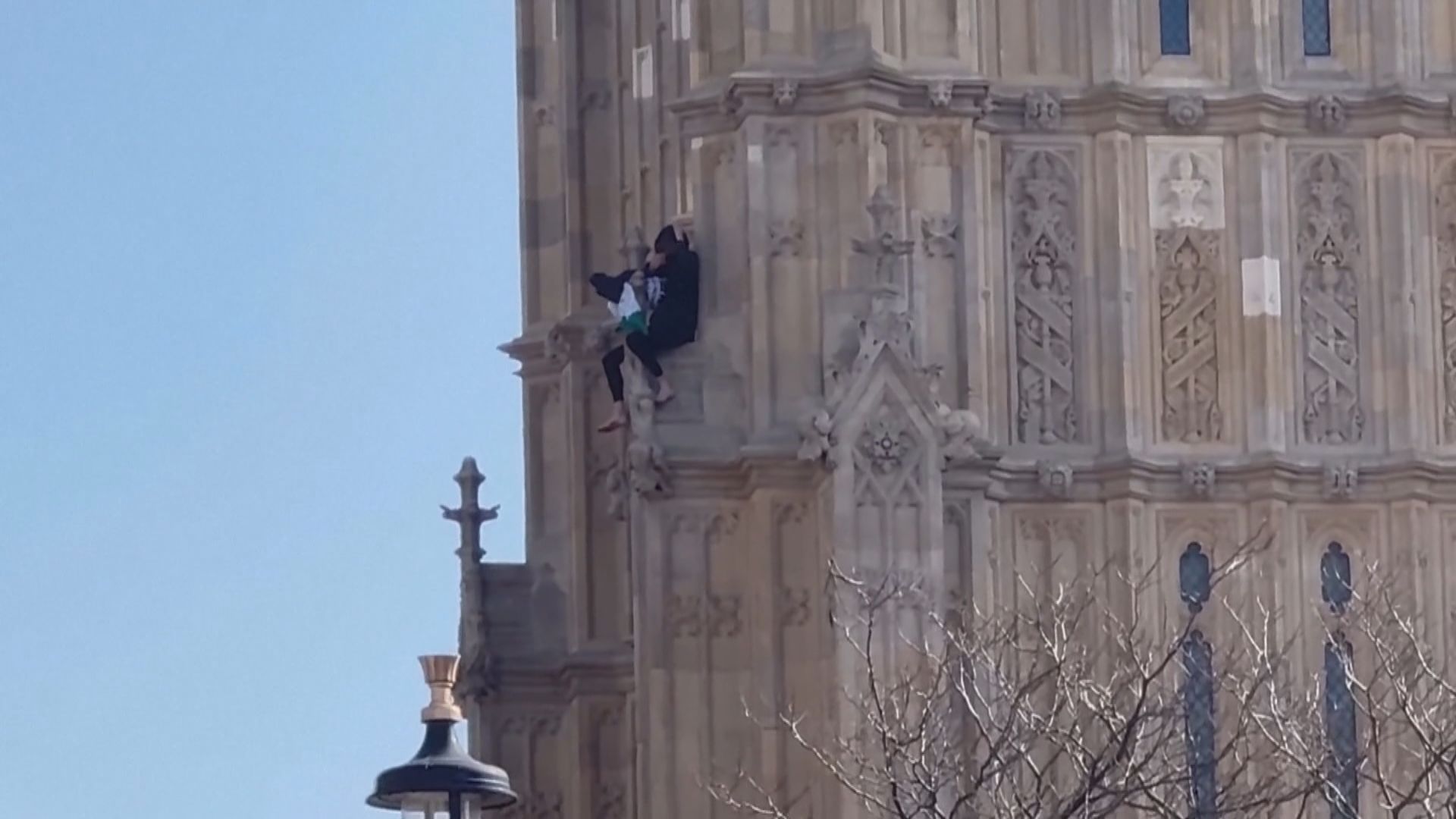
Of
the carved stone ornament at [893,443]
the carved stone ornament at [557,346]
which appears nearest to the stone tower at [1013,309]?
the carved stone ornament at [893,443]

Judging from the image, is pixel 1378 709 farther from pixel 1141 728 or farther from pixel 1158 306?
pixel 1158 306

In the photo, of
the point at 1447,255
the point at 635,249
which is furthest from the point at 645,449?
the point at 1447,255

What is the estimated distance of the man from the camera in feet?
120

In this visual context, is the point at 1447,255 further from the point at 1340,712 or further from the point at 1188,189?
the point at 1340,712

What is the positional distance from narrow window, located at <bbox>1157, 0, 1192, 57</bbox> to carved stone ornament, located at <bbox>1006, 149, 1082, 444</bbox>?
120 centimetres

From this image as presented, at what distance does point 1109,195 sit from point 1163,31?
4.55 feet

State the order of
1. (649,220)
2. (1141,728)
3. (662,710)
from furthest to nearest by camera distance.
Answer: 1. (649,220)
2. (662,710)
3. (1141,728)

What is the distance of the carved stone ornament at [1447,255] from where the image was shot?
37594mm

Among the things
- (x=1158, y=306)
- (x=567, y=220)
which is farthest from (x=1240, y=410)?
(x=567, y=220)

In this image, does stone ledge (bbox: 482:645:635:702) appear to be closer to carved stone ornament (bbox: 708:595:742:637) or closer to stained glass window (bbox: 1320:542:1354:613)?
carved stone ornament (bbox: 708:595:742:637)

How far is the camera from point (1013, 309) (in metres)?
37.2

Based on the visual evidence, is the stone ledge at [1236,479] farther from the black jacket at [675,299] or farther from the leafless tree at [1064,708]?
the black jacket at [675,299]

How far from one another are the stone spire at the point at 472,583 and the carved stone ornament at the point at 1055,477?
18.0ft

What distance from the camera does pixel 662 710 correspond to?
119 ft
